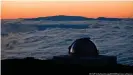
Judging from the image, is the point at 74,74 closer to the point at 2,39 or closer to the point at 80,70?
the point at 80,70

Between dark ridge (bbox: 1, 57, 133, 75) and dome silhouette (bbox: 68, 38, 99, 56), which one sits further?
dome silhouette (bbox: 68, 38, 99, 56)

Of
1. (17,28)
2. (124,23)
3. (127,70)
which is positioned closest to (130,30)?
(124,23)

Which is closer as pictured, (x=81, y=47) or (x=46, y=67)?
(x=46, y=67)

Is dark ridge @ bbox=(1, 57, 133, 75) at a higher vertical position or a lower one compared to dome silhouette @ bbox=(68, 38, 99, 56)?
lower

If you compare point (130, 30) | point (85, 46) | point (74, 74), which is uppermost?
point (130, 30)

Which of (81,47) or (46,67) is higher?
(81,47)

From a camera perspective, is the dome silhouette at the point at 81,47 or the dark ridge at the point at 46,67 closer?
the dark ridge at the point at 46,67

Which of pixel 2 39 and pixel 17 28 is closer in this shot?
pixel 2 39

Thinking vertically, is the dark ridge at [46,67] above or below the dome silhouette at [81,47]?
below
